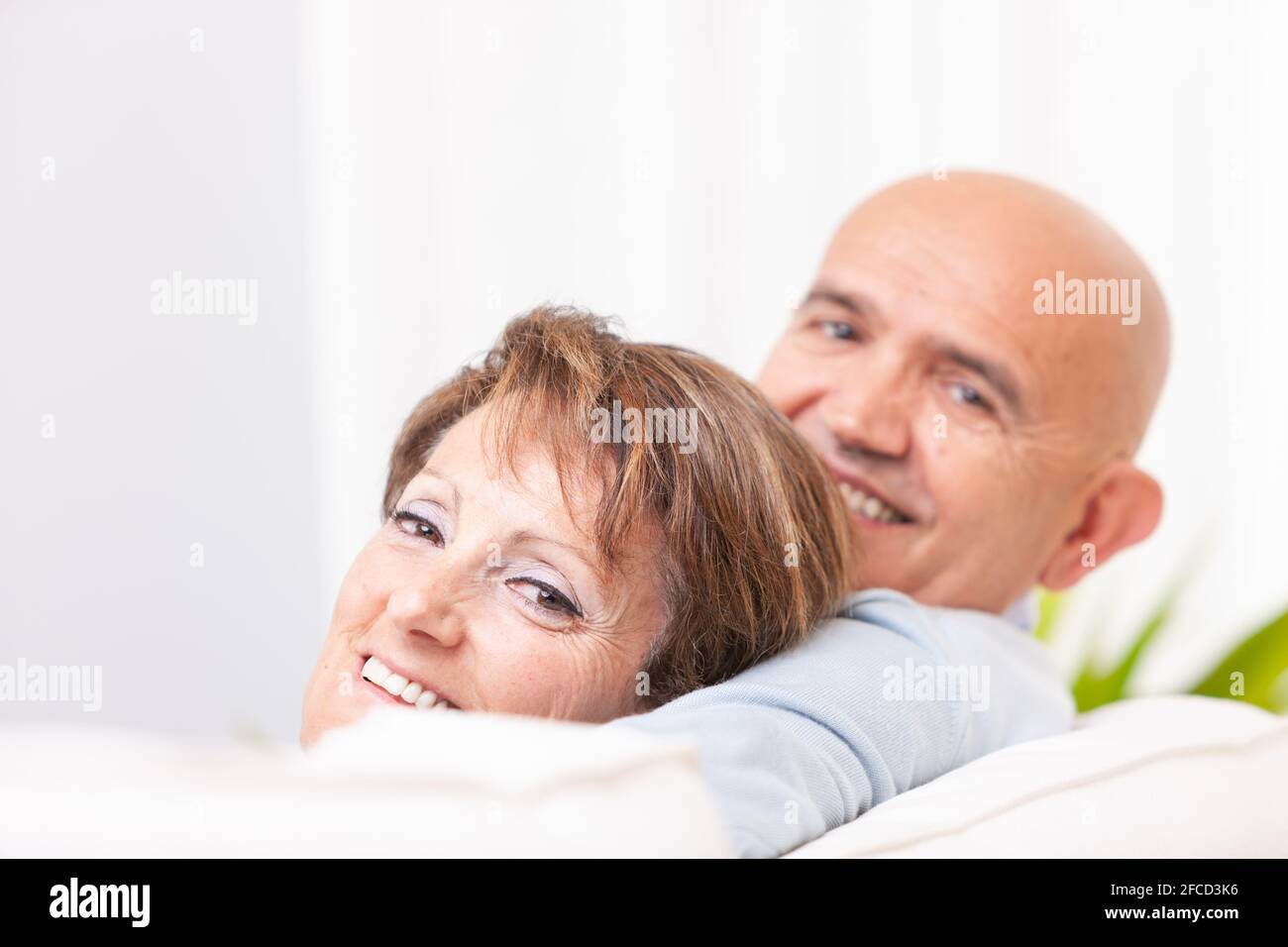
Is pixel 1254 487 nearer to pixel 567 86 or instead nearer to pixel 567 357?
pixel 567 86

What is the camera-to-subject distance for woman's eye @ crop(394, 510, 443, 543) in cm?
146

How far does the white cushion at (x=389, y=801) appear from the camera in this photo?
2.77ft

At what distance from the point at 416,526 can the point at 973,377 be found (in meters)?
1.00

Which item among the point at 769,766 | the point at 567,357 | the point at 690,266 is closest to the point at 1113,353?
the point at 567,357

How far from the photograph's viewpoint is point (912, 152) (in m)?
3.85

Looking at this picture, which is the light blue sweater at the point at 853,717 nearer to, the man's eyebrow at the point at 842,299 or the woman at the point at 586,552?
the woman at the point at 586,552

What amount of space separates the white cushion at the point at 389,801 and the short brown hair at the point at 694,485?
1.58 ft

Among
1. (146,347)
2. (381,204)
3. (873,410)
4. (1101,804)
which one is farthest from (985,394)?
(146,347)

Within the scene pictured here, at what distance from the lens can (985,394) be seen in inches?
82.0

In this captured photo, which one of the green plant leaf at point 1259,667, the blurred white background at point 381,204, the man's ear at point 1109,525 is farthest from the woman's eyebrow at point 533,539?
the blurred white background at point 381,204

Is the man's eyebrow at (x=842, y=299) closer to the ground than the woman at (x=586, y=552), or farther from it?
farther from it

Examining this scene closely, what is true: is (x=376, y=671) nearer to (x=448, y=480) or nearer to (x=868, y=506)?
(x=448, y=480)

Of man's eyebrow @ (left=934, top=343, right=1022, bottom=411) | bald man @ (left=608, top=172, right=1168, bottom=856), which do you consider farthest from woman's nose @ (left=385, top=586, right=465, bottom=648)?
man's eyebrow @ (left=934, top=343, right=1022, bottom=411)
